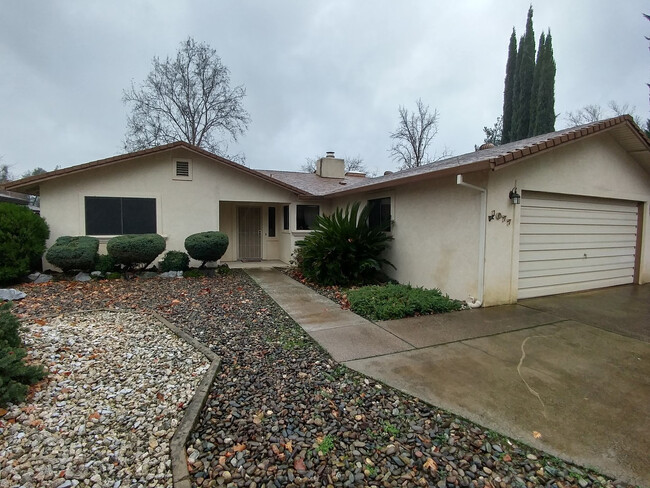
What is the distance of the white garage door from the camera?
6.90 m

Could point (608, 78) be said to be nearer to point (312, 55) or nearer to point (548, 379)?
point (312, 55)

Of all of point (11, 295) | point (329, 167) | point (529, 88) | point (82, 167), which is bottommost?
point (11, 295)

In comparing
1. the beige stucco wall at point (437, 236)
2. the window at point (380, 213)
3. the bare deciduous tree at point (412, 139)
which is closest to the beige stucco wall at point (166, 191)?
the window at point (380, 213)

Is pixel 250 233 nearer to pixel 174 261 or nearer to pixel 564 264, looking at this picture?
pixel 174 261

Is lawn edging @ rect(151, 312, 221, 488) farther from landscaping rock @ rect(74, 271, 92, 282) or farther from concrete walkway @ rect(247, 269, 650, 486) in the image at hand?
landscaping rock @ rect(74, 271, 92, 282)

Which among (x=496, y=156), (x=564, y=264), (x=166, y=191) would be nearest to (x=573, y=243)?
(x=564, y=264)

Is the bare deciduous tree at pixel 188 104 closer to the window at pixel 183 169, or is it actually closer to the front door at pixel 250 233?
the front door at pixel 250 233

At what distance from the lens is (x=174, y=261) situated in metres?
9.52

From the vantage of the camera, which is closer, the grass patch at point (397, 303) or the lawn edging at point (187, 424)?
the lawn edging at point (187, 424)

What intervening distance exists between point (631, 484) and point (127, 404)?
146 inches

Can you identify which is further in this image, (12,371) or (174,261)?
A: (174,261)

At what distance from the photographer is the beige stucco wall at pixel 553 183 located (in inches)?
244

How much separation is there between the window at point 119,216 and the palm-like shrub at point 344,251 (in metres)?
5.26

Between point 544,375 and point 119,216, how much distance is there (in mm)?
10785
